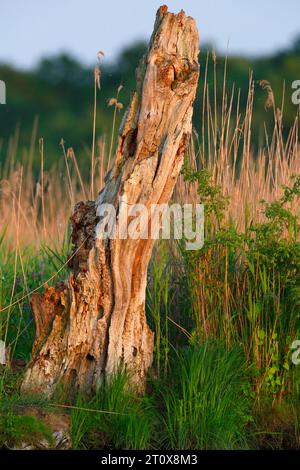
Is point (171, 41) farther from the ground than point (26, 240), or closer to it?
farther from the ground

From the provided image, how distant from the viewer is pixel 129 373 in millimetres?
4273

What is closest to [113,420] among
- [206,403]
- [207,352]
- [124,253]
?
[206,403]

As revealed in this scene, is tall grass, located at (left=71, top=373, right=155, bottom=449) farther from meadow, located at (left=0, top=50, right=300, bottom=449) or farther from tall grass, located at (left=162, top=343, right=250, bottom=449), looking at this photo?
tall grass, located at (left=162, top=343, right=250, bottom=449)

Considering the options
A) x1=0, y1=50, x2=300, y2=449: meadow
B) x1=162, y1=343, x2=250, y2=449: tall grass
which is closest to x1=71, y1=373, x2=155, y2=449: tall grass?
x1=0, y1=50, x2=300, y2=449: meadow

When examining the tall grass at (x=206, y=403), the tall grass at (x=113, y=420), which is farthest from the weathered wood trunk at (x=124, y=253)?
the tall grass at (x=206, y=403)

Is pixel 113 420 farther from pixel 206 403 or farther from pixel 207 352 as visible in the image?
pixel 207 352

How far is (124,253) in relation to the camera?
4.15 m

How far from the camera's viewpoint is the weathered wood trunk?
4113 mm

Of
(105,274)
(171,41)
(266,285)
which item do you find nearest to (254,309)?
(266,285)

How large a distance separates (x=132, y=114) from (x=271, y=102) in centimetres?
103

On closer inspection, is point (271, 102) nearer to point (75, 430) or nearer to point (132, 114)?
point (132, 114)

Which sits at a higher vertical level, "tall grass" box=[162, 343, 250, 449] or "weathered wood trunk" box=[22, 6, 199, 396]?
"weathered wood trunk" box=[22, 6, 199, 396]

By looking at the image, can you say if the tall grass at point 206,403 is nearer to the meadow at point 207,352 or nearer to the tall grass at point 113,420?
the meadow at point 207,352

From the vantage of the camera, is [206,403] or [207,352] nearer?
[206,403]
